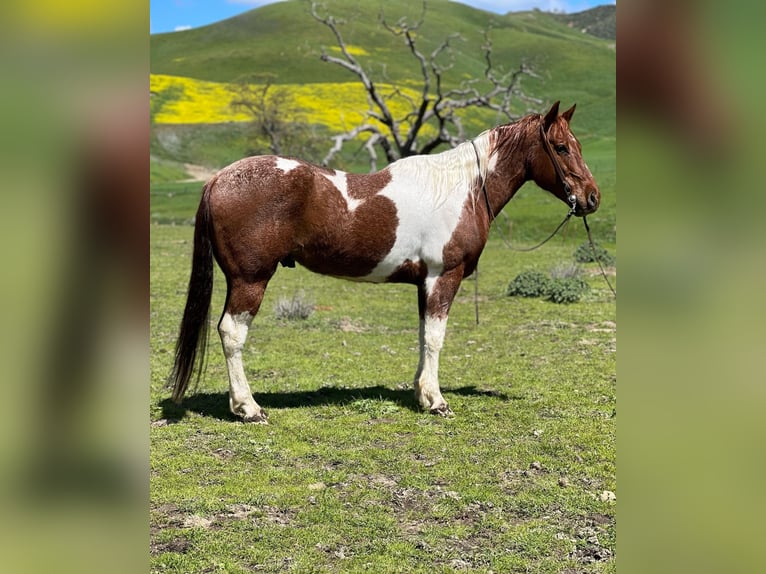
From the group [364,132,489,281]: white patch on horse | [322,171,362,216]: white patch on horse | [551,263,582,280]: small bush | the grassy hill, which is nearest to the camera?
[322,171,362,216]: white patch on horse

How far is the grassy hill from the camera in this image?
53844mm

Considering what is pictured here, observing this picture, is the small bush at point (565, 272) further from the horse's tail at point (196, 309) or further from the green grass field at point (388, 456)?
the horse's tail at point (196, 309)

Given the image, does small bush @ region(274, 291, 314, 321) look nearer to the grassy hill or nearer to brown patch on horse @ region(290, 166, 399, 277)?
brown patch on horse @ region(290, 166, 399, 277)

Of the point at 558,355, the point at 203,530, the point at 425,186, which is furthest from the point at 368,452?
the point at 558,355

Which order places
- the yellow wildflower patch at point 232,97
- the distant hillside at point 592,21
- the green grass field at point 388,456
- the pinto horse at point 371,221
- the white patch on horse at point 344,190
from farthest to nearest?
the distant hillside at point 592,21 → the yellow wildflower patch at point 232,97 → the white patch on horse at point 344,190 → the pinto horse at point 371,221 → the green grass field at point 388,456

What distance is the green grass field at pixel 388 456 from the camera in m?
3.67

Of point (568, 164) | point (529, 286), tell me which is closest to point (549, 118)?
point (568, 164)

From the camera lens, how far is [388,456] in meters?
5.13

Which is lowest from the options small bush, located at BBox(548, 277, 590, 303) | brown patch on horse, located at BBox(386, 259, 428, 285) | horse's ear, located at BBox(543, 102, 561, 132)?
small bush, located at BBox(548, 277, 590, 303)

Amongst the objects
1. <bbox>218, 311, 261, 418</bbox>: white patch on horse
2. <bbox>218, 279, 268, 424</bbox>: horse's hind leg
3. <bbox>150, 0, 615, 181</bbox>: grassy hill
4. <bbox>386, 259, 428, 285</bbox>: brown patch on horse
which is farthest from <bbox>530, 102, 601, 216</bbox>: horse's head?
<bbox>150, 0, 615, 181</bbox>: grassy hill

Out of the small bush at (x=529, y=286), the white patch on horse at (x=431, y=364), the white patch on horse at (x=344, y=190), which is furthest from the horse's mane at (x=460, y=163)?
the small bush at (x=529, y=286)

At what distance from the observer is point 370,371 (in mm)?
7871
